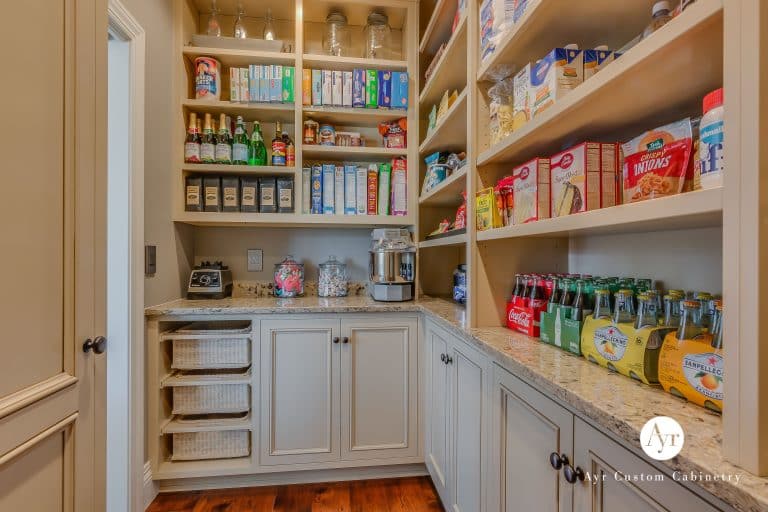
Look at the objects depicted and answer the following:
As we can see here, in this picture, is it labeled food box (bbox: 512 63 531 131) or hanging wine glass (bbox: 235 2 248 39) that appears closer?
labeled food box (bbox: 512 63 531 131)

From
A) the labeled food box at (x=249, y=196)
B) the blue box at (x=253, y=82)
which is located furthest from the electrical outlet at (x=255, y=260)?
the blue box at (x=253, y=82)

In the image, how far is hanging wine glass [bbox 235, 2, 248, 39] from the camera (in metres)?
2.07

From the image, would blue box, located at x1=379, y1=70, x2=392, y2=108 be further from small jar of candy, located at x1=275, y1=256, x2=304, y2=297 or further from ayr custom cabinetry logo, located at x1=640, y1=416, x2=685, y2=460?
ayr custom cabinetry logo, located at x1=640, y1=416, x2=685, y2=460

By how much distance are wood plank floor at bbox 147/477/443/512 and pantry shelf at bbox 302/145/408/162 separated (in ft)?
6.02

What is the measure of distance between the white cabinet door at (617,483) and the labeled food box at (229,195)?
1.93 metres

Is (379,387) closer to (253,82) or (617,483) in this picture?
(617,483)

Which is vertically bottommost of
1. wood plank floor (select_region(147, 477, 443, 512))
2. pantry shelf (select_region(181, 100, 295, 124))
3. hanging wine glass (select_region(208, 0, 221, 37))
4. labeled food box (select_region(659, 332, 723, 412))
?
wood plank floor (select_region(147, 477, 443, 512))

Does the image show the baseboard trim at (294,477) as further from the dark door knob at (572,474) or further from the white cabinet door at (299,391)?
the dark door knob at (572,474)

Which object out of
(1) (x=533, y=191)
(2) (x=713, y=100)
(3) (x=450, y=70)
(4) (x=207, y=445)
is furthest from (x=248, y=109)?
(2) (x=713, y=100)

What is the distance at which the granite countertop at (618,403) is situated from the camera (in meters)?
0.42

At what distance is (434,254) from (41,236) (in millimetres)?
1922

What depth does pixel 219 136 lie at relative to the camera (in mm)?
2031

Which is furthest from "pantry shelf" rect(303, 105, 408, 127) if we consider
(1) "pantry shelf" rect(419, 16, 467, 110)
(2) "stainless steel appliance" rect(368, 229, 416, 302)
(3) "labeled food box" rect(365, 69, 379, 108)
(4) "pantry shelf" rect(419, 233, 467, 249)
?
(4) "pantry shelf" rect(419, 233, 467, 249)

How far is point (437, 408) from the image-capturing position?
5.35 feet
